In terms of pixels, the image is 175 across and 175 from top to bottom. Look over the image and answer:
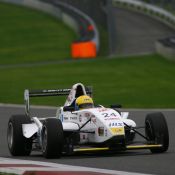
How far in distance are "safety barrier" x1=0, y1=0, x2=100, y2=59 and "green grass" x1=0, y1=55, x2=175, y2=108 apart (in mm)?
2717

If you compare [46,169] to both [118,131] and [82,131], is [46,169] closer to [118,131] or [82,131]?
[118,131]

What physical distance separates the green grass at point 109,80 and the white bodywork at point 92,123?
1136 centimetres

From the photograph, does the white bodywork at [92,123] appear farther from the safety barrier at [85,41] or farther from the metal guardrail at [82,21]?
the metal guardrail at [82,21]

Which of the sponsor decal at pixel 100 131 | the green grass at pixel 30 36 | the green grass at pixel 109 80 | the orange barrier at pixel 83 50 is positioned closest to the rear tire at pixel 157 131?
the sponsor decal at pixel 100 131

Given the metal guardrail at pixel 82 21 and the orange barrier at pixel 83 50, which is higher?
the metal guardrail at pixel 82 21

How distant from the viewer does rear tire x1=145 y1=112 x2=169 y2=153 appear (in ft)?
43.8

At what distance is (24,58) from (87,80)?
39.9ft

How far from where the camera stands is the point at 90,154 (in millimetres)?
13891

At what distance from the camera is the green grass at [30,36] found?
46.2 meters

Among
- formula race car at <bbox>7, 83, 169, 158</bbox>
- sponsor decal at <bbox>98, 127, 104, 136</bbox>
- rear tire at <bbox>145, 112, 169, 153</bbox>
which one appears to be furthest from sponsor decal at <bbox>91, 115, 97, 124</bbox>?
rear tire at <bbox>145, 112, 169, 153</bbox>

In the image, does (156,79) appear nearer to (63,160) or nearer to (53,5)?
(63,160)

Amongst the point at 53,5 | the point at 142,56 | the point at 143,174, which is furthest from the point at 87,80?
the point at 53,5

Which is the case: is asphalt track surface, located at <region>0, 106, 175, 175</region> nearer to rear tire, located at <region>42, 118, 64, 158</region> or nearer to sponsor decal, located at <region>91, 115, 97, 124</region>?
rear tire, located at <region>42, 118, 64, 158</region>

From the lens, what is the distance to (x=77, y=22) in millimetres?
53750
